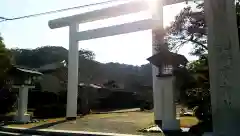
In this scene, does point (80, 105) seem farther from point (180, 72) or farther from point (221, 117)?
point (221, 117)

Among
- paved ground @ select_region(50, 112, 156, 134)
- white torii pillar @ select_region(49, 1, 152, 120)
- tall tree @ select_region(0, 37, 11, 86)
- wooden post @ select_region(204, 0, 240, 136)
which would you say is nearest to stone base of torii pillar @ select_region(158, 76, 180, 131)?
paved ground @ select_region(50, 112, 156, 134)

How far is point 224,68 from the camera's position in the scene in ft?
19.7

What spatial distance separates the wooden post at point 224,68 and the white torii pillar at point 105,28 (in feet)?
18.1

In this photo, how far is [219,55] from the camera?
20.1 feet

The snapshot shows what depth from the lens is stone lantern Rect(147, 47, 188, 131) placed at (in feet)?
32.3

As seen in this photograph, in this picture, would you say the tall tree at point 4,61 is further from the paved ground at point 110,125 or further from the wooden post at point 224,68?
the wooden post at point 224,68

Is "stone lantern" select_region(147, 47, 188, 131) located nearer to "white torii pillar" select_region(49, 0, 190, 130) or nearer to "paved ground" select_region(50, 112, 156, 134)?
"paved ground" select_region(50, 112, 156, 134)

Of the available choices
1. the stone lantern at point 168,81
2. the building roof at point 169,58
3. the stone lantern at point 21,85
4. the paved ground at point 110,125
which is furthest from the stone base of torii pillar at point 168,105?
the stone lantern at point 21,85

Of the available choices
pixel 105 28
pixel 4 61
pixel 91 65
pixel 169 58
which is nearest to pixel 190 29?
pixel 169 58

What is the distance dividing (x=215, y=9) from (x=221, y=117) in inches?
97.3

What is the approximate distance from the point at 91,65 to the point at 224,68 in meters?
32.8

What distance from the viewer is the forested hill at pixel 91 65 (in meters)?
38.9

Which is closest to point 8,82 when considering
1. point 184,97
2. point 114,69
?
point 184,97

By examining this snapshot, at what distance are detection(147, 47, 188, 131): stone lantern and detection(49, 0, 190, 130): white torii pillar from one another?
138cm
